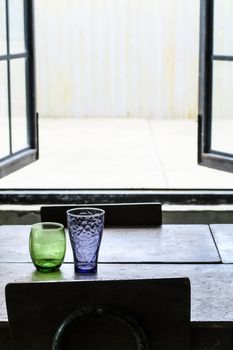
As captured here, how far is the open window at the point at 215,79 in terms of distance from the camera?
3.64m

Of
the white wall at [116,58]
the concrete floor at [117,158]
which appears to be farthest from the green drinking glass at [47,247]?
the white wall at [116,58]

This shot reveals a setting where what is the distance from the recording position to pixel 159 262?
1939mm

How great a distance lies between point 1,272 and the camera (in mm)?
1864

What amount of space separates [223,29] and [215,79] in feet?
0.76

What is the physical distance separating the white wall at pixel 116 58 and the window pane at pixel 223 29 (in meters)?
4.02

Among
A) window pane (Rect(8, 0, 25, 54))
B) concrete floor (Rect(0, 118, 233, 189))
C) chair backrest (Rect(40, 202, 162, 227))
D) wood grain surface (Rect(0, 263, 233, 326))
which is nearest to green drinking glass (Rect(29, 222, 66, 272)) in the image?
wood grain surface (Rect(0, 263, 233, 326))

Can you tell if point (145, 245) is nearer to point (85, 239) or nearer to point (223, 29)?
point (85, 239)

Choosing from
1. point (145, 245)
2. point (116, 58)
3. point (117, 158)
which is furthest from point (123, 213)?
point (116, 58)

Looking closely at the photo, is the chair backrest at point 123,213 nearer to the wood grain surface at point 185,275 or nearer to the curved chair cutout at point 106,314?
the wood grain surface at point 185,275

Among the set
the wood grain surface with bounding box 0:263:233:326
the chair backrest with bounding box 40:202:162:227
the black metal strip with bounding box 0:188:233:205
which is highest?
the chair backrest with bounding box 40:202:162:227

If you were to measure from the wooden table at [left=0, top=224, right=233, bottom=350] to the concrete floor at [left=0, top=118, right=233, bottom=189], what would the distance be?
5.70 feet

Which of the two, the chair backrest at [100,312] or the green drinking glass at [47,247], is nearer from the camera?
the chair backrest at [100,312]

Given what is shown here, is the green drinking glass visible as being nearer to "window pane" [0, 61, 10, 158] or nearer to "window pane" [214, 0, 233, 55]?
"window pane" [0, 61, 10, 158]

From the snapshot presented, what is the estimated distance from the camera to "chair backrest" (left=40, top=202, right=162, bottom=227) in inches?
88.6
